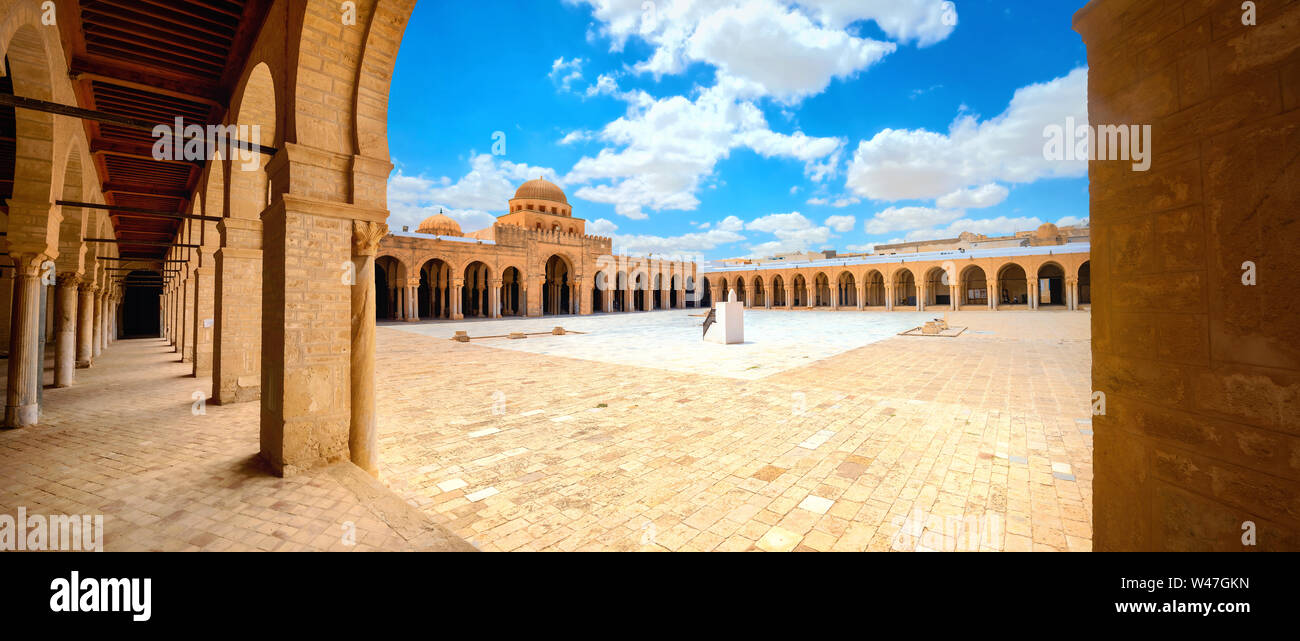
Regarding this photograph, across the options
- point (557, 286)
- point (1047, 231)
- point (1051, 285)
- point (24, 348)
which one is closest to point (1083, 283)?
point (1051, 285)

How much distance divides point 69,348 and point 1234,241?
16174 millimetres

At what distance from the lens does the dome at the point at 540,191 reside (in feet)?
126

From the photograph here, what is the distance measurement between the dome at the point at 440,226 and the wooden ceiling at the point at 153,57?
26.0m

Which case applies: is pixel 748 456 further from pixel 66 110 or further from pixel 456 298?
pixel 456 298

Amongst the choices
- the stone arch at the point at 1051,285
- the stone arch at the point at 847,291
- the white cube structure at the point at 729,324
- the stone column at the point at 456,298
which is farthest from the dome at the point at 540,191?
the stone arch at the point at 1051,285

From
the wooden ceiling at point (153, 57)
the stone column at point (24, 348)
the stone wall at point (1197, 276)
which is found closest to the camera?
the stone wall at point (1197, 276)

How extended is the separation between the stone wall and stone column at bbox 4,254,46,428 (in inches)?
441

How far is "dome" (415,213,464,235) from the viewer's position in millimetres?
35094

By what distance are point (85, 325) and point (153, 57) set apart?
10.5 m

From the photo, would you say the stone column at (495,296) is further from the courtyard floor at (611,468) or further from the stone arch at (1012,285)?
the stone arch at (1012,285)

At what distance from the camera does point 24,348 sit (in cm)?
623

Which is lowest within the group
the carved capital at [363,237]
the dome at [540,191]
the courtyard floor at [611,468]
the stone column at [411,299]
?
the courtyard floor at [611,468]

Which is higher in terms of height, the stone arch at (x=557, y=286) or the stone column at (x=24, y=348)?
the stone arch at (x=557, y=286)
